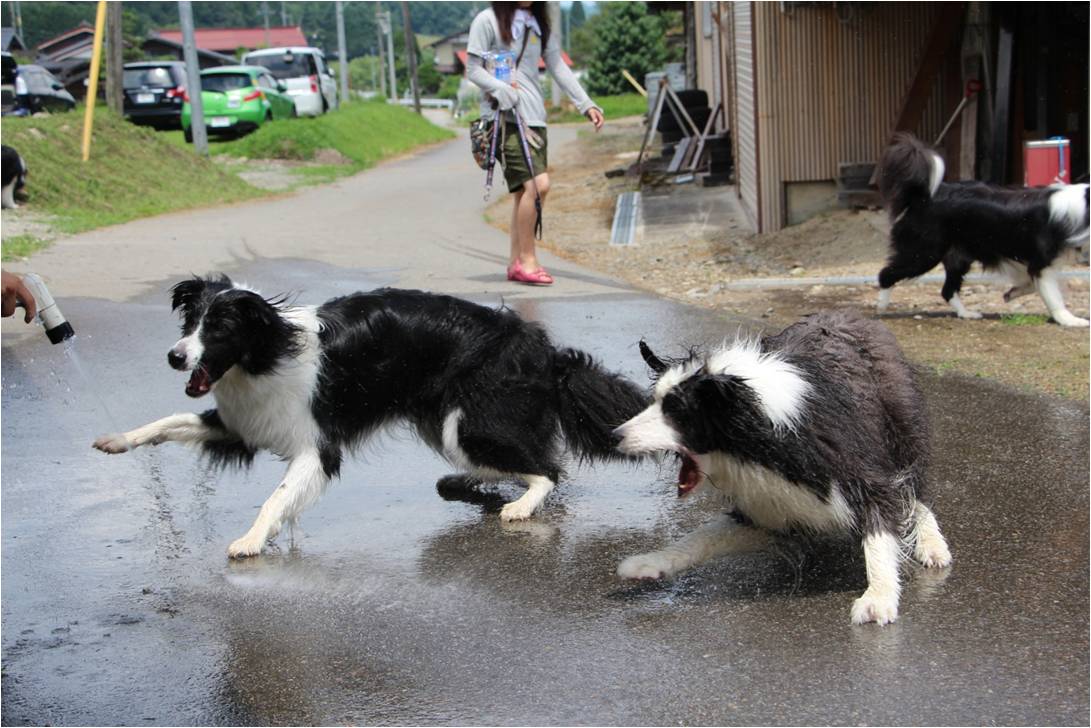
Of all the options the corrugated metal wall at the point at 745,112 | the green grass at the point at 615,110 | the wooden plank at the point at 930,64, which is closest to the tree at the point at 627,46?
the green grass at the point at 615,110

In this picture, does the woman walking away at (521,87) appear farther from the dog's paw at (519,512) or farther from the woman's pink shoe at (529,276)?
the dog's paw at (519,512)

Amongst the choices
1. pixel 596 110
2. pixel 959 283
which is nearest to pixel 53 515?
pixel 596 110

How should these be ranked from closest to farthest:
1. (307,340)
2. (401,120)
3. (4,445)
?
(307,340) → (4,445) → (401,120)

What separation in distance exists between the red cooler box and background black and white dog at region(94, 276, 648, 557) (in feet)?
20.3

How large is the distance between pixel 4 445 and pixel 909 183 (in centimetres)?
573

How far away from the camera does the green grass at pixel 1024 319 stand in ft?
27.1

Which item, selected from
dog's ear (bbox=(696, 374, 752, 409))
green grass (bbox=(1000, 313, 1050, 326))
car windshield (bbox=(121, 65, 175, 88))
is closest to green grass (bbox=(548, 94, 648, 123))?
car windshield (bbox=(121, 65, 175, 88))

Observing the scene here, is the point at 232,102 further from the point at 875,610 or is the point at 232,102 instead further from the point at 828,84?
the point at 875,610

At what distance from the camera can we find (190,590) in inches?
170

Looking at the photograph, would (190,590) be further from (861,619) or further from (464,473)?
(861,619)

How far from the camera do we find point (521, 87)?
9078 millimetres

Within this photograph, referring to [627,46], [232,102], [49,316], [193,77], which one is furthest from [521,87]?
[627,46]

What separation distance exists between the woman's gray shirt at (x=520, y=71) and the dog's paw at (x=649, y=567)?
208 inches

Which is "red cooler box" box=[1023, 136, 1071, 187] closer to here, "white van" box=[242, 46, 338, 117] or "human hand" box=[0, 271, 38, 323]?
"human hand" box=[0, 271, 38, 323]
